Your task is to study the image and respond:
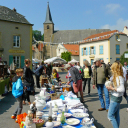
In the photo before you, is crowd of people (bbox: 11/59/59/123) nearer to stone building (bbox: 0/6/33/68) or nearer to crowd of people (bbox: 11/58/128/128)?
crowd of people (bbox: 11/58/128/128)

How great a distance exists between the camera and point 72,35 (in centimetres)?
7056

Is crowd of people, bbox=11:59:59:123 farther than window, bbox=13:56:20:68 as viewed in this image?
No

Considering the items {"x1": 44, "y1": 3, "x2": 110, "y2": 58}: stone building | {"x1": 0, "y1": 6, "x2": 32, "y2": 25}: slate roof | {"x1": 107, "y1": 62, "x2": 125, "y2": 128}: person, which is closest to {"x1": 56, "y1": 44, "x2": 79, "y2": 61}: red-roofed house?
{"x1": 44, "y1": 3, "x2": 110, "y2": 58}: stone building

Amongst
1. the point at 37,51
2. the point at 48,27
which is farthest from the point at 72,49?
the point at 48,27

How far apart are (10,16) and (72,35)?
2031 inches

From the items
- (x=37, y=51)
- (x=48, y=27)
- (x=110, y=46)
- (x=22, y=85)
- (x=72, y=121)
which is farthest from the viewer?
(x=48, y=27)

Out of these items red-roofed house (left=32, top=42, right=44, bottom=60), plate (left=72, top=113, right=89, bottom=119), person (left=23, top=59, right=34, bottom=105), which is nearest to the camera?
plate (left=72, top=113, right=89, bottom=119)

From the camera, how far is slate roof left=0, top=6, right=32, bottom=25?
64.8 feet

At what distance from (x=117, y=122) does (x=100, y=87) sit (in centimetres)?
226

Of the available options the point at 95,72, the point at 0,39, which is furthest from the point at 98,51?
→ the point at 95,72

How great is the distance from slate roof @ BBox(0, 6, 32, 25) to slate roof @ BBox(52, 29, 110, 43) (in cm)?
4812

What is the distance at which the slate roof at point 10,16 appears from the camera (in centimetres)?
1976

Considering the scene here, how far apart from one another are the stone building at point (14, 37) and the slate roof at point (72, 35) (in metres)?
48.6

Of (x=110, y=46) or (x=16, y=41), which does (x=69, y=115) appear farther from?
(x=110, y=46)
